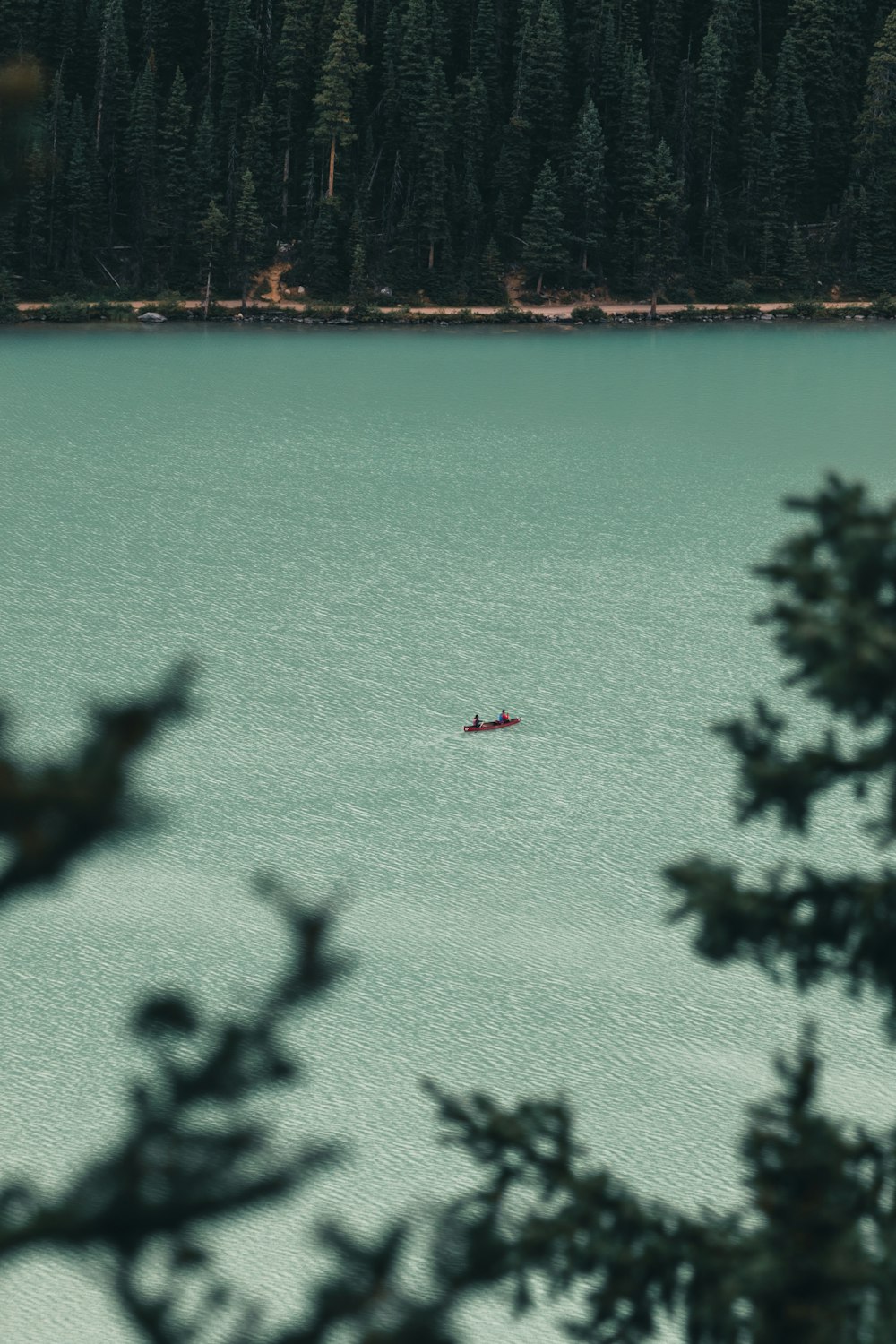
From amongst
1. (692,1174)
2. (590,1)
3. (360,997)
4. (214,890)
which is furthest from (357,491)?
(590,1)

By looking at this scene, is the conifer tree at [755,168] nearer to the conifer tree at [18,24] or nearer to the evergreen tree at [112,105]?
the evergreen tree at [112,105]

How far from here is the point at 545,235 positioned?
7800cm

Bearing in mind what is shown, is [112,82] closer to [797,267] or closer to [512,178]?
[512,178]

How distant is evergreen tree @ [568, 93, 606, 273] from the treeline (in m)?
0.09

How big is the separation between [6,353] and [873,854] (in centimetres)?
4711

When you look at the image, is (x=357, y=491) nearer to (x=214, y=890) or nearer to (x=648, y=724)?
(x=648, y=724)

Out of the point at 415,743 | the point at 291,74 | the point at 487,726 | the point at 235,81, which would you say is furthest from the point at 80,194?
the point at 415,743

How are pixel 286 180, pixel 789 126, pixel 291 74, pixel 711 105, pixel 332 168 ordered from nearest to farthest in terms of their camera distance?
pixel 332 168 → pixel 291 74 → pixel 286 180 → pixel 711 105 → pixel 789 126

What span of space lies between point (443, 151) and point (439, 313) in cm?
658

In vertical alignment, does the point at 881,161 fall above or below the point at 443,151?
above

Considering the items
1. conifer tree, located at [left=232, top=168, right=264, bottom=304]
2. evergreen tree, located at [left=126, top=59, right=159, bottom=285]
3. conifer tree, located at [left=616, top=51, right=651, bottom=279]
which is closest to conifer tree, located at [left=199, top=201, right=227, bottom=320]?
conifer tree, located at [left=232, top=168, right=264, bottom=304]

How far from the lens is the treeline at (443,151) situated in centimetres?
7800

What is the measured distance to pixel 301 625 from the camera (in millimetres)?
34531

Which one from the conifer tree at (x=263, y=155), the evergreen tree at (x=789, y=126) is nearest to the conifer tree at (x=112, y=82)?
the conifer tree at (x=263, y=155)
